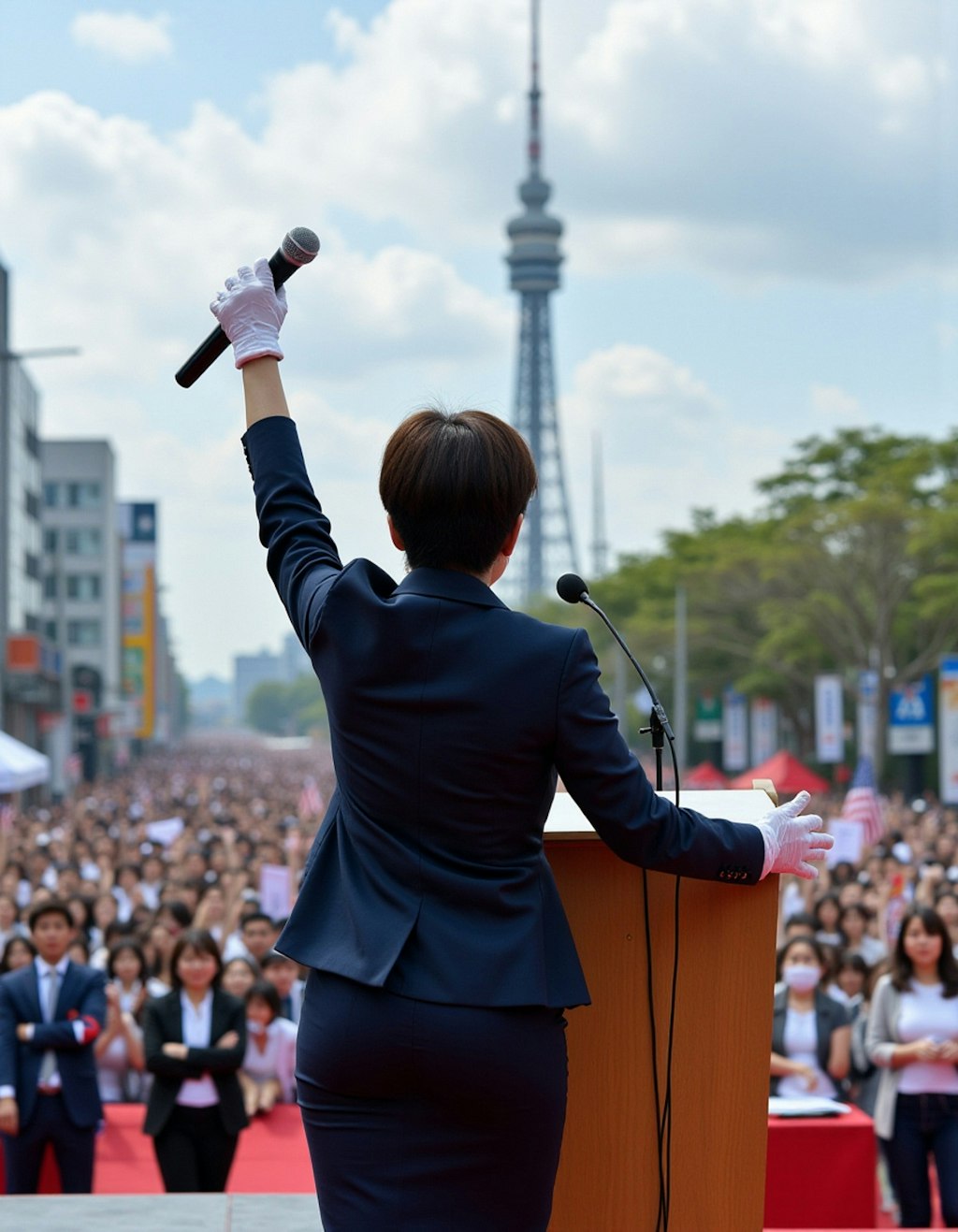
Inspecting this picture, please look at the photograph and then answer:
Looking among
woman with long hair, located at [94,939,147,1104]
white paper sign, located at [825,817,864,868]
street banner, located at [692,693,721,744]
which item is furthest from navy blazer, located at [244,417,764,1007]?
street banner, located at [692,693,721,744]

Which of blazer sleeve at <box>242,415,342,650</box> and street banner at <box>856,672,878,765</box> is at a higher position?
blazer sleeve at <box>242,415,342,650</box>

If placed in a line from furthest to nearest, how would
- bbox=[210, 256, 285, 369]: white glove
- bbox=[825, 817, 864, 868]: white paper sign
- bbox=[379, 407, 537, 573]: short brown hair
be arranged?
bbox=[825, 817, 864, 868]: white paper sign → bbox=[210, 256, 285, 369]: white glove → bbox=[379, 407, 537, 573]: short brown hair

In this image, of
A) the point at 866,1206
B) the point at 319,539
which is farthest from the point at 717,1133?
the point at 866,1206

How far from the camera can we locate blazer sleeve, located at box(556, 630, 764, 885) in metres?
2.69

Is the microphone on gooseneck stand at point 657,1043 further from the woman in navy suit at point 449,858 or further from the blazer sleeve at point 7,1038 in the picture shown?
the blazer sleeve at point 7,1038

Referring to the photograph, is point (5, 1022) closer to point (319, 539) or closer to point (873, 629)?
point (319, 539)

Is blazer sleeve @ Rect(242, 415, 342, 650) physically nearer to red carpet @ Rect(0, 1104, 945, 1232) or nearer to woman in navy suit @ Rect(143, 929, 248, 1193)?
woman in navy suit @ Rect(143, 929, 248, 1193)

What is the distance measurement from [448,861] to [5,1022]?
560cm

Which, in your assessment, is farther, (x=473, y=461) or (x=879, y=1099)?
(x=879, y=1099)

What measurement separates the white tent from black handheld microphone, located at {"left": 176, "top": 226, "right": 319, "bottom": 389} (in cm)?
1353

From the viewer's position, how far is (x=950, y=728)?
29625 millimetres

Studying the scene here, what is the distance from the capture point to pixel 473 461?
2742mm

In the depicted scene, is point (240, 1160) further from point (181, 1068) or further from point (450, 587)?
point (450, 587)

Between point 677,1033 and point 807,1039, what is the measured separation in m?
6.26
